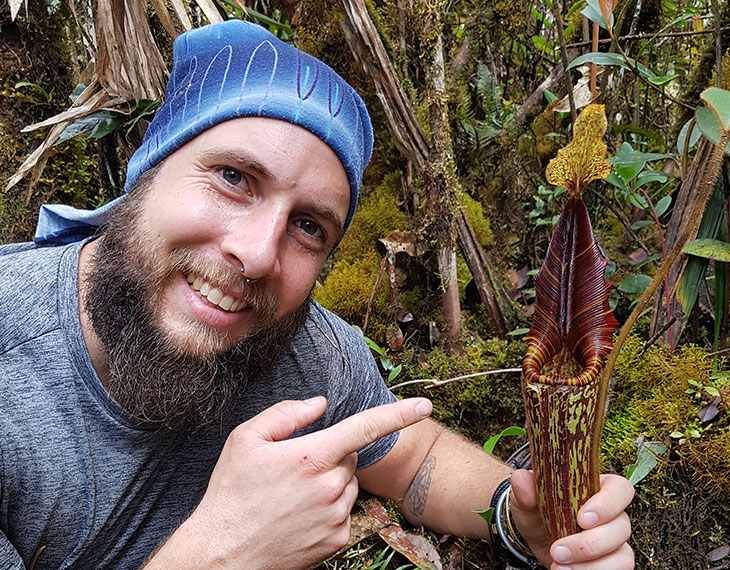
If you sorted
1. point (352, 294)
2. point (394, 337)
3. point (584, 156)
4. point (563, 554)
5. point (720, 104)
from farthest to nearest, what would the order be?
1. point (352, 294)
2. point (394, 337)
3. point (563, 554)
4. point (584, 156)
5. point (720, 104)

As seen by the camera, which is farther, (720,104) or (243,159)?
(243,159)

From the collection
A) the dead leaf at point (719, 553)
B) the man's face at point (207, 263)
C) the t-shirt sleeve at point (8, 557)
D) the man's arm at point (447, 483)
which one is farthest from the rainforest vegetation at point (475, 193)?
the t-shirt sleeve at point (8, 557)

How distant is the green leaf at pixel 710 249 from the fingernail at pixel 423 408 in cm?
118

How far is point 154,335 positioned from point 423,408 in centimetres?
77

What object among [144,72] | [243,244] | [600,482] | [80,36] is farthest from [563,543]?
[80,36]

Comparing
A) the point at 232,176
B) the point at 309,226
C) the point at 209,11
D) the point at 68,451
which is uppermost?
the point at 209,11

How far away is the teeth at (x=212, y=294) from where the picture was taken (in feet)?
4.50

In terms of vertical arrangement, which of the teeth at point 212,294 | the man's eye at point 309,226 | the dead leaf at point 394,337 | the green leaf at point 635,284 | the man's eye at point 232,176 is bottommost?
the dead leaf at point 394,337

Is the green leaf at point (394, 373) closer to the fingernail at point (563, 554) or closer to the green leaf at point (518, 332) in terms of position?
the green leaf at point (518, 332)

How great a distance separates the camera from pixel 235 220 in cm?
138

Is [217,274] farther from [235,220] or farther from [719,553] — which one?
[719,553]

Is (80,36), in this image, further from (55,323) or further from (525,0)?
(525,0)

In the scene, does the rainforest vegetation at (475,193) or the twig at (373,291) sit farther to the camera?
the twig at (373,291)

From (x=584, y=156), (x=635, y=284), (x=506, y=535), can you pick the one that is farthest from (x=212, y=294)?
(x=635, y=284)
